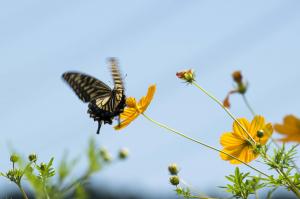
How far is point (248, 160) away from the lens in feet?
7.29

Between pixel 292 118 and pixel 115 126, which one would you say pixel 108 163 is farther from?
pixel 115 126

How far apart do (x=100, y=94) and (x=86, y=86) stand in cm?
21

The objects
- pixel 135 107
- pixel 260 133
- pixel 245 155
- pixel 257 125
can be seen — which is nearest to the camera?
pixel 260 133

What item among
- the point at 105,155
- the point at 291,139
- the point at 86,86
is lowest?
the point at 105,155

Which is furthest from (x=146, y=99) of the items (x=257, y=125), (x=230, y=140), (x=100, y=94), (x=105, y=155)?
(x=105, y=155)

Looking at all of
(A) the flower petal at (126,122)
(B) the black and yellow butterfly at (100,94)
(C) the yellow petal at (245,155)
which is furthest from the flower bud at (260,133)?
(B) the black and yellow butterfly at (100,94)

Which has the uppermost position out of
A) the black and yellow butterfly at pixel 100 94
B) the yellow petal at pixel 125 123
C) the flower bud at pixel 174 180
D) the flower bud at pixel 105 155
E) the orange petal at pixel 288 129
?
the black and yellow butterfly at pixel 100 94

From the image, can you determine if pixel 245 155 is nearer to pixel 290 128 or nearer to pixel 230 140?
pixel 230 140

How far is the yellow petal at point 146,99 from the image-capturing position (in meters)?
2.70

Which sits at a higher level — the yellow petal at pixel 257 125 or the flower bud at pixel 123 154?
the yellow petal at pixel 257 125

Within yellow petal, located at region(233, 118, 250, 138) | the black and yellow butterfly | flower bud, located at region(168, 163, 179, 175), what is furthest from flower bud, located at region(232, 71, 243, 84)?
the black and yellow butterfly

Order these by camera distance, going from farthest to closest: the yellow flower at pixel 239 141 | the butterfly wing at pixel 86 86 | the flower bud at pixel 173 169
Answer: the butterfly wing at pixel 86 86
the flower bud at pixel 173 169
the yellow flower at pixel 239 141

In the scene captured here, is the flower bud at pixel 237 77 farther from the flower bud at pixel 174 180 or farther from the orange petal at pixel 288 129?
the flower bud at pixel 174 180

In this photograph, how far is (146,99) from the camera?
9.04ft
